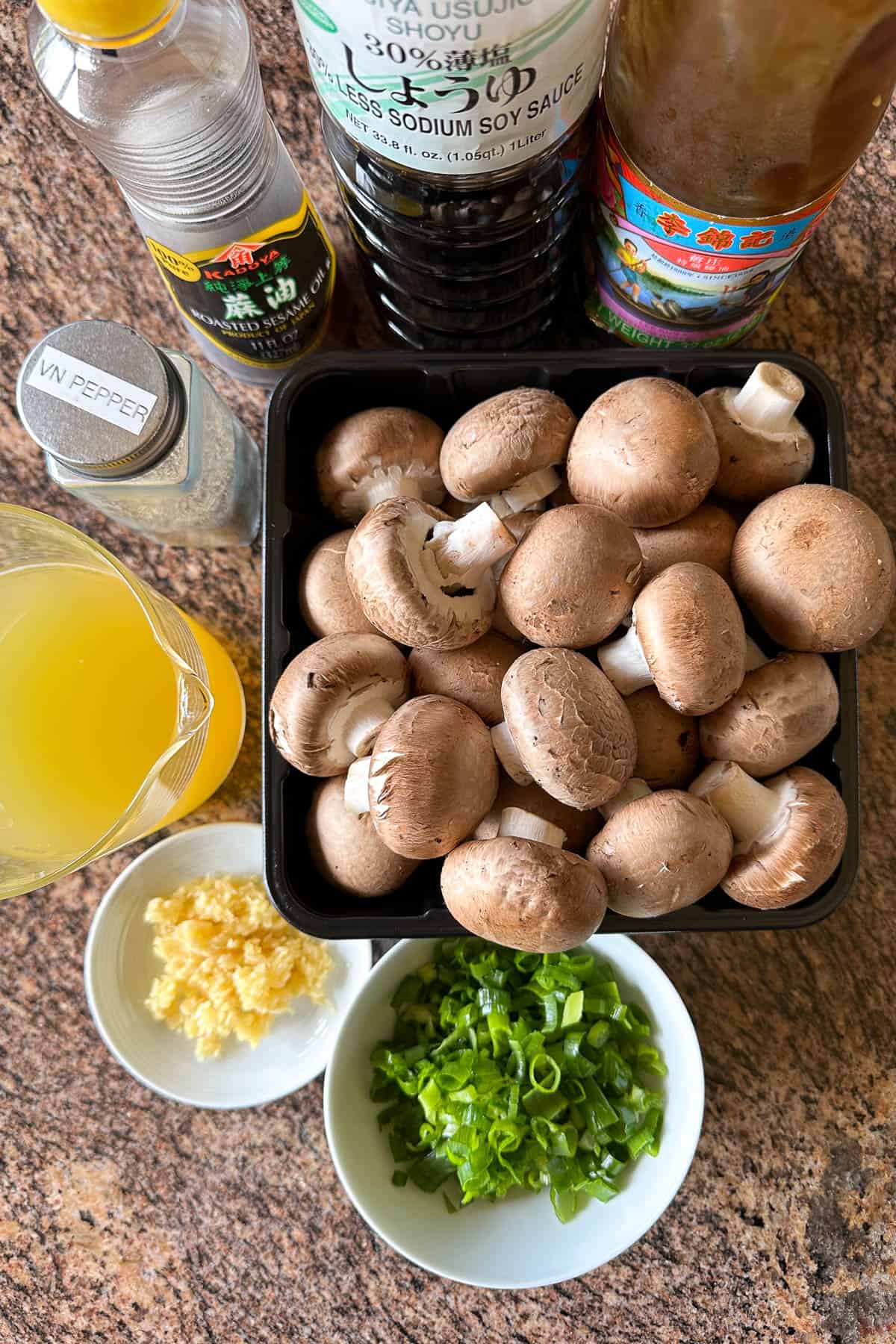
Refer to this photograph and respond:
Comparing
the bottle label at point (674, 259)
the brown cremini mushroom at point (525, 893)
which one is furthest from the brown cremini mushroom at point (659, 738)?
the bottle label at point (674, 259)

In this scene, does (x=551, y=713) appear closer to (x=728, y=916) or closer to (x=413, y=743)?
(x=413, y=743)

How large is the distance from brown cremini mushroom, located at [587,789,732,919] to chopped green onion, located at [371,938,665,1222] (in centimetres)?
25

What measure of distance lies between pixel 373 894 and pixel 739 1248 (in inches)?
24.5

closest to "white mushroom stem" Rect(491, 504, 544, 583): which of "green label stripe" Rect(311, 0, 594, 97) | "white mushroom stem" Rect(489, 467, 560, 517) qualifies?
"white mushroom stem" Rect(489, 467, 560, 517)

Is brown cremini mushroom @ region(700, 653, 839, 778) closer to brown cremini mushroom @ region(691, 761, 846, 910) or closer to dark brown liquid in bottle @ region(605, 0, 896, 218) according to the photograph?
brown cremini mushroom @ region(691, 761, 846, 910)

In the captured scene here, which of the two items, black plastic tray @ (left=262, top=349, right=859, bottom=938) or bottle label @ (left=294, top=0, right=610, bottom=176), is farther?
black plastic tray @ (left=262, top=349, right=859, bottom=938)

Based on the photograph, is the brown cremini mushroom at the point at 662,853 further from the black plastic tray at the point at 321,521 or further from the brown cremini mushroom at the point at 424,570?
the brown cremini mushroom at the point at 424,570

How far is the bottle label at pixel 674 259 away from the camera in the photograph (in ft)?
2.28

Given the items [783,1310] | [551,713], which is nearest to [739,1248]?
[783,1310]

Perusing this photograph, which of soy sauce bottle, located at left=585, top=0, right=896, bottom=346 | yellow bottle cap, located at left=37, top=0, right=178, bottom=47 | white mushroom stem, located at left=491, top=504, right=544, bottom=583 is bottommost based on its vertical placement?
white mushroom stem, located at left=491, top=504, right=544, bottom=583

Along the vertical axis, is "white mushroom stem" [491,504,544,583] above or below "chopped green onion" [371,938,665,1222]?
above

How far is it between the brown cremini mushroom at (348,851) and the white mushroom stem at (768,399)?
474 millimetres

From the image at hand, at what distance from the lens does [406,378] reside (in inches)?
33.8

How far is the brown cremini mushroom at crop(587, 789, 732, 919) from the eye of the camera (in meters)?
0.70
